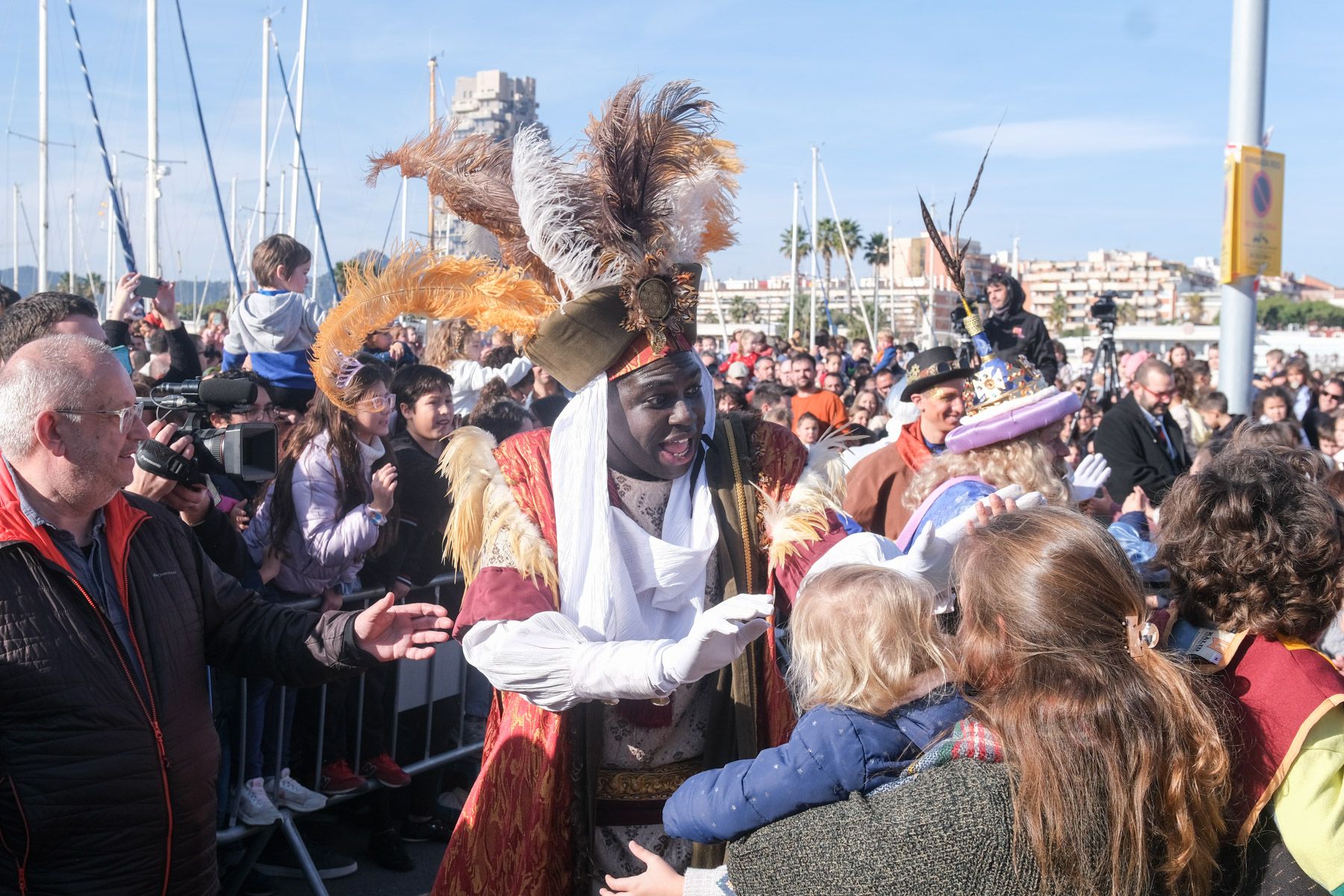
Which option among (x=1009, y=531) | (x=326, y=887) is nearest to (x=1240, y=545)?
(x=1009, y=531)

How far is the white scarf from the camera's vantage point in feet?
7.88

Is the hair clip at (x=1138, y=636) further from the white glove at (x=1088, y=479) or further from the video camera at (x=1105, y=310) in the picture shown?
the video camera at (x=1105, y=310)

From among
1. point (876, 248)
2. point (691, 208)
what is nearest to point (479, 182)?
point (691, 208)

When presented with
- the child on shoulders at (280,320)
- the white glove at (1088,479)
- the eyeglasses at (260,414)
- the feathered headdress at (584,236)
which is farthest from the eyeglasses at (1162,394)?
the eyeglasses at (260,414)

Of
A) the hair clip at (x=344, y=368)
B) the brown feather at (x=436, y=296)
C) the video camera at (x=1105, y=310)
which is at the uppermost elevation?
the video camera at (x=1105, y=310)

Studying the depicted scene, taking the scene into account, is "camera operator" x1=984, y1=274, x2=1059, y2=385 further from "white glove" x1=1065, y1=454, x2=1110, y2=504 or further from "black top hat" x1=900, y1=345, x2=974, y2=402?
"white glove" x1=1065, y1=454, x2=1110, y2=504

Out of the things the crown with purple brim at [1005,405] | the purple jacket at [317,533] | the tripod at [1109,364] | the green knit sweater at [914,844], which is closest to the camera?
the green knit sweater at [914,844]

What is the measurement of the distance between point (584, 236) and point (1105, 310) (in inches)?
305

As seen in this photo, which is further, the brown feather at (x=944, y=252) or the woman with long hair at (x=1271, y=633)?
the brown feather at (x=944, y=252)

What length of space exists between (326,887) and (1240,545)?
11.7 feet

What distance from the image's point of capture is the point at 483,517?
2514mm

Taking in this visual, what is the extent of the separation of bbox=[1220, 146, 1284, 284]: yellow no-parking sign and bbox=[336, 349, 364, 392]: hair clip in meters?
5.95

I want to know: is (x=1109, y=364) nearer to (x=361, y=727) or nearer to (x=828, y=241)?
(x=361, y=727)

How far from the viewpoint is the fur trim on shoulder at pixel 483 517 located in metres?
2.40
